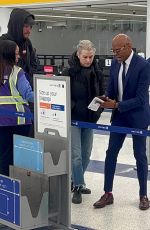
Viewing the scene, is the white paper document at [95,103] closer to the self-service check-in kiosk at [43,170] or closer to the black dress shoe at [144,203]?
the self-service check-in kiosk at [43,170]

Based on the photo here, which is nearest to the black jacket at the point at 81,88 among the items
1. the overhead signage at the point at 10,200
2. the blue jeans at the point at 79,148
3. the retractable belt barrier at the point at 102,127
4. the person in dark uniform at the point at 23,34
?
the blue jeans at the point at 79,148

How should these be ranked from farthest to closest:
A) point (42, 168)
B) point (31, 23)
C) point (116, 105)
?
point (31, 23) → point (116, 105) → point (42, 168)

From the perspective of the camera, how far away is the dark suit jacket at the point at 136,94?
14.1 feet

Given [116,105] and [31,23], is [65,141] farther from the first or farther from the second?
[31,23]

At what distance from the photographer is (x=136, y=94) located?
14.2 ft

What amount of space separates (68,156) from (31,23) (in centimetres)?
157

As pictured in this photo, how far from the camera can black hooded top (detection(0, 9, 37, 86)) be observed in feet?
15.0

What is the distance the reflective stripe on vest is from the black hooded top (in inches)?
18.7

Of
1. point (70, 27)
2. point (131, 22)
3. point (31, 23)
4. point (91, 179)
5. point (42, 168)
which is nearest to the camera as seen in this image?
point (42, 168)

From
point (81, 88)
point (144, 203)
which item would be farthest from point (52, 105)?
point (144, 203)

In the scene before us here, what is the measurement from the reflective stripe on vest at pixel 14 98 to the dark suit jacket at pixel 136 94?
0.86 meters

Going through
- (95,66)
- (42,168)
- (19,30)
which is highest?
(19,30)

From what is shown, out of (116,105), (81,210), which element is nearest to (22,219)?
(81,210)

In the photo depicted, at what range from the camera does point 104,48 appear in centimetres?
2252
